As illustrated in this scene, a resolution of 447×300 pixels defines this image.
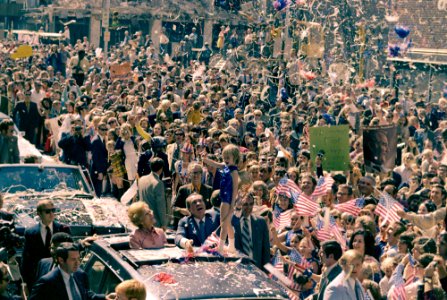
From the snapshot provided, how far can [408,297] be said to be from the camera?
9531mm

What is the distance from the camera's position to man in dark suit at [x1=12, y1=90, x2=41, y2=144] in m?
22.3

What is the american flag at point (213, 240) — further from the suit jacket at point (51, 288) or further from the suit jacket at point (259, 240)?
the suit jacket at point (51, 288)

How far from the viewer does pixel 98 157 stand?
1781cm

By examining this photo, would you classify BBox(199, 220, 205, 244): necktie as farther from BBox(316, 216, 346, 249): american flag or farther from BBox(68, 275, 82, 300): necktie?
BBox(68, 275, 82, 300): necktie

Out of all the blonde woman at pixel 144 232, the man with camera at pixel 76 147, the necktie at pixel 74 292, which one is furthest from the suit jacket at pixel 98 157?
the necktie at pixel 74 292

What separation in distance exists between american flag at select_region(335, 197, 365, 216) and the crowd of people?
0.07 ft

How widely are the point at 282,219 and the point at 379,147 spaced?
3.53 m

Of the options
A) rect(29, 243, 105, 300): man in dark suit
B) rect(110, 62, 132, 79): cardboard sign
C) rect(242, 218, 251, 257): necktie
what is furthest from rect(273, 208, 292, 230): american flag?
rect(110, 62, 132, 79): cardboard sign

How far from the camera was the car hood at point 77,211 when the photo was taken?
11.7m

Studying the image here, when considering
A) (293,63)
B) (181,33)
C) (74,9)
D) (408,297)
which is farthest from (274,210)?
(74,9)

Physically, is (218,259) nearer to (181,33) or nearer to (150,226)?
(150,226)

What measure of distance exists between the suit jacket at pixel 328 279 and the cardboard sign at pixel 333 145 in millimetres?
5982

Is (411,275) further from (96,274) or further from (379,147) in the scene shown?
(379,147)

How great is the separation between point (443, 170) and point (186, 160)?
3928 mm
